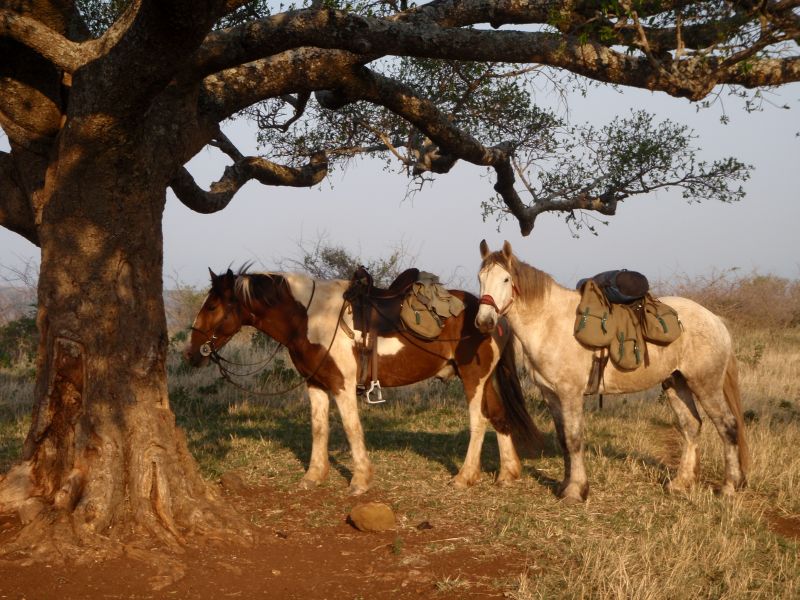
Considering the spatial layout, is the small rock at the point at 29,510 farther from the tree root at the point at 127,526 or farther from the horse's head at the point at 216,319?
the horse's head at the point at 216,319

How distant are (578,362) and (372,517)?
7.78ft

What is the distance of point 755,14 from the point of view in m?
6.02

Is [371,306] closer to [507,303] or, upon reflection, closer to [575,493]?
[507,303]

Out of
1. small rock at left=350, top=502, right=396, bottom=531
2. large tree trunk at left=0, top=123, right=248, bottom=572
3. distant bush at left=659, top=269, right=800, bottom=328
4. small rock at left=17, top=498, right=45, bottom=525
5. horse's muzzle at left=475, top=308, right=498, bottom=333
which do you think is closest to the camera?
small rock at left=17, top=498, right=45, bottom=525

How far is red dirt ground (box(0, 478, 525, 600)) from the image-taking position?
4.83m

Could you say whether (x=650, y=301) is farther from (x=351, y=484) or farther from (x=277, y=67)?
(x=277, y=67)

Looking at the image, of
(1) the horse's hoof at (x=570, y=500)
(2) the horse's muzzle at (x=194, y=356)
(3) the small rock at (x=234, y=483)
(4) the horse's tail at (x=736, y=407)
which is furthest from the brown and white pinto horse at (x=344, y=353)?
(4) the horse's tail at (x=736, y=407)

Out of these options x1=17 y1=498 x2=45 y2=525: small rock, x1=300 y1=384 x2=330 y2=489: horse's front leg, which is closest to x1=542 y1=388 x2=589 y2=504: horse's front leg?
x1=300 y1=384 x2=330 y2=489: horse's front leg

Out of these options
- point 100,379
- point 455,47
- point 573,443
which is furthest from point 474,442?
point 455,47

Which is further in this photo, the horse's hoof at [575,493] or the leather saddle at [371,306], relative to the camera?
the leather saddle at [371,306]

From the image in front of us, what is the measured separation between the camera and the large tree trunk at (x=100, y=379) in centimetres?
557

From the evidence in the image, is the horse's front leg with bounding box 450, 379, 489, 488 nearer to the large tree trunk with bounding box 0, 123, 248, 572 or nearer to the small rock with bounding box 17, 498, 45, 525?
the large tree trunk with bounding box 0, 123, 248, 572

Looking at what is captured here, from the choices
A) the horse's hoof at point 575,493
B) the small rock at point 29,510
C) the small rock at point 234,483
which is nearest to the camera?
the small rock at point 29,510

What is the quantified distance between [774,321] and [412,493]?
2081 cm
